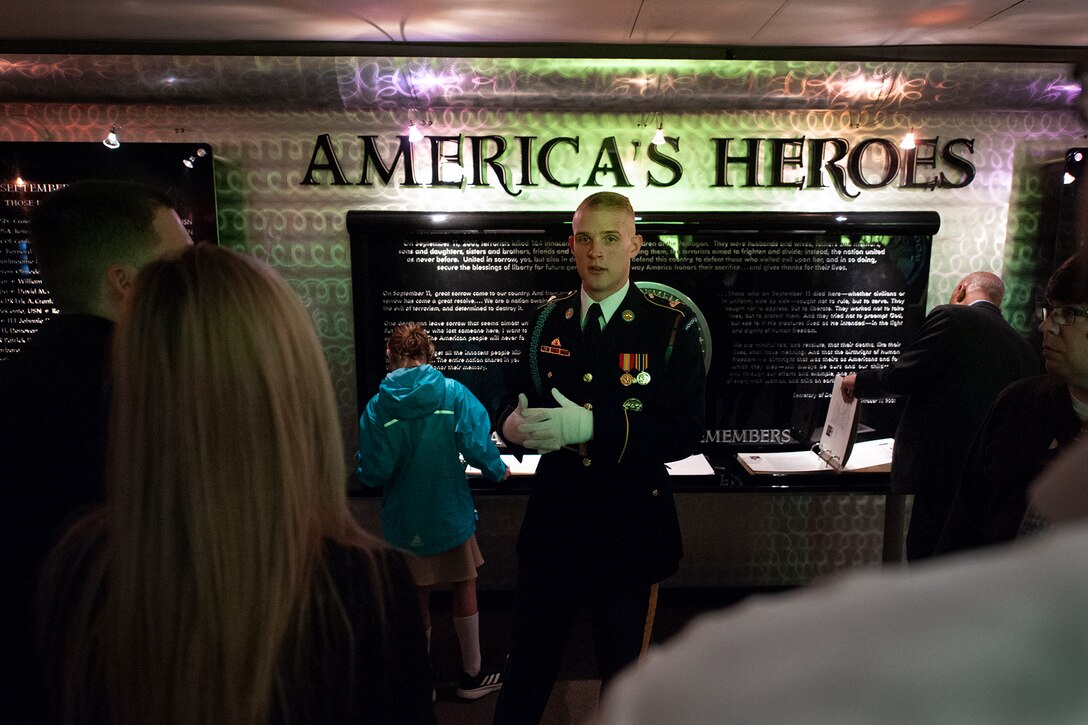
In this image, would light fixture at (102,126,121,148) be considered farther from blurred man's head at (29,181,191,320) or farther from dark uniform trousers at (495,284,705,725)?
dark uniform trousers at (495,284,705,725)

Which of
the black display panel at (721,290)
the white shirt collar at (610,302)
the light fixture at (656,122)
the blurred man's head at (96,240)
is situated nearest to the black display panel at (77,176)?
the black display panel at (721,290)

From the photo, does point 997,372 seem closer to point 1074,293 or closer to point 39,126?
point 1074,293

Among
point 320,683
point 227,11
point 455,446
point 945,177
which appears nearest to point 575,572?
point 455,446

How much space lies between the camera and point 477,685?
289 cm

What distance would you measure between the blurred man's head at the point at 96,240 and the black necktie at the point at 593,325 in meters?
1.27

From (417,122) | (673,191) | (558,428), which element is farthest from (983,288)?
(417,122)

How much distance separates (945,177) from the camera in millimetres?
3438

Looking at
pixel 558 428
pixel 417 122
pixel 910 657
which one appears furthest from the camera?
Result: pixel 417 122

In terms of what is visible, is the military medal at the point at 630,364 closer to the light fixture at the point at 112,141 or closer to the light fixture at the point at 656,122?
the light fixture at the point at 656,122

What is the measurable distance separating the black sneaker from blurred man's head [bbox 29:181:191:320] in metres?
2.22

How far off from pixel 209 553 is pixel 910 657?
0.83 m

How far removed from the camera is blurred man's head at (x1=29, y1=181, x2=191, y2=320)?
1.43 meters

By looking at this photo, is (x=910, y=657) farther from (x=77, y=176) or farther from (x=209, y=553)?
(x=77, y=176)

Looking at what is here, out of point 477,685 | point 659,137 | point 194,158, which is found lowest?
point 477,685
